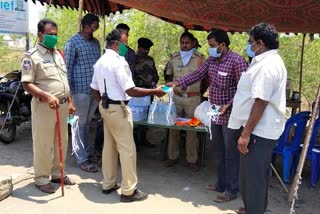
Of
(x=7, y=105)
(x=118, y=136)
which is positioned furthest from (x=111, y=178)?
(x=7, y=105)

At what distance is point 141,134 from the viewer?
19.7 ft

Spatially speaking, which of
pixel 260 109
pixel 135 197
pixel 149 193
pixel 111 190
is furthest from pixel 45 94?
pixel 260 109

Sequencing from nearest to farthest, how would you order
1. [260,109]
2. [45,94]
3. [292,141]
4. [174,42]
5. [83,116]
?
[260,109]
[45,94]
[292,141]
[83,116]
[174,42]

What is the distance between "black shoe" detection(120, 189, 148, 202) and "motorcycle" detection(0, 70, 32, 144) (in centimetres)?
274

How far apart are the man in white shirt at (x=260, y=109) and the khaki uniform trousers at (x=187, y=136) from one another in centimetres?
172

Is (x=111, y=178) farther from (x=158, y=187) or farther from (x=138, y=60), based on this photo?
(x=138, y=60)

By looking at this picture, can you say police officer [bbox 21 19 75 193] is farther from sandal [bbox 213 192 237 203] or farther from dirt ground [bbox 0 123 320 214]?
sandal [bbox 213 192 237 203]

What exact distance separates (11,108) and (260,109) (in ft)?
14.6

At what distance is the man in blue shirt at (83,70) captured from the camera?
14.9ft

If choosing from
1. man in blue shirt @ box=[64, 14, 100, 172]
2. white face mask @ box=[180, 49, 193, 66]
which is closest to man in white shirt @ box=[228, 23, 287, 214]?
white face mask @ box=[180, 49, 193, 66]

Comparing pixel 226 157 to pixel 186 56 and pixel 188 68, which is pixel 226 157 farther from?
pixel 186 56

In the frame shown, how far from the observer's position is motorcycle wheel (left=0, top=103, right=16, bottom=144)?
575 centimetres

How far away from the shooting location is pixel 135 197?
3914 millimetres

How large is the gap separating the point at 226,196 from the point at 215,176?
0.82 m
